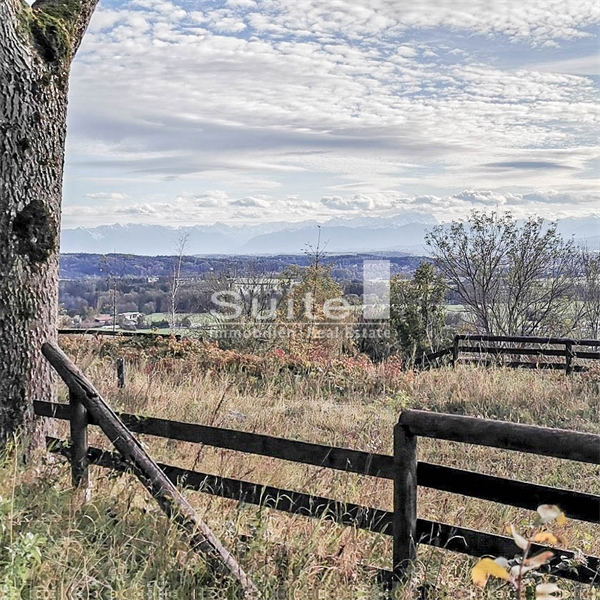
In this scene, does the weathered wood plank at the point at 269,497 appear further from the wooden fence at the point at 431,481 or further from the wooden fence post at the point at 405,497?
the wooden fence post at the point at 405,497

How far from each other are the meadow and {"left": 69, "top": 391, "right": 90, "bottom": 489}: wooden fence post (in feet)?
0.24

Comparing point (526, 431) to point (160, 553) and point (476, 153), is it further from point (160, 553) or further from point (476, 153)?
point (476, 153)

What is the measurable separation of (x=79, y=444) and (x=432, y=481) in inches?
95.0

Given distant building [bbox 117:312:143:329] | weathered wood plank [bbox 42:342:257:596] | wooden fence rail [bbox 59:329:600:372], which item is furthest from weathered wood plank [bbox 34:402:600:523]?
distant building [bbox 117:312:143:329]

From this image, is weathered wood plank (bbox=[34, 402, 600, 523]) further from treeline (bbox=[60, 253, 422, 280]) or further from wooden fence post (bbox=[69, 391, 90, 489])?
treeline (bbox=[60, 253, 422, 280])

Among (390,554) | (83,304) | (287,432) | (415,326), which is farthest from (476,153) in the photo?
(390,554)

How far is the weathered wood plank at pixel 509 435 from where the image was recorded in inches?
110

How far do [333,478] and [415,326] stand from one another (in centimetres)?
2041

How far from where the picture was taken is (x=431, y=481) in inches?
129

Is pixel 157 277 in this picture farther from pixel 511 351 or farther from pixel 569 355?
pixel 569 355

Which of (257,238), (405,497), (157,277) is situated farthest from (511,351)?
(257,238)

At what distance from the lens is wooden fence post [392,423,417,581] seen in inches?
128

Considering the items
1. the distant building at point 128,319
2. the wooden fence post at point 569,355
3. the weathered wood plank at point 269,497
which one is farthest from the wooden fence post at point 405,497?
the distant building at point 128,319

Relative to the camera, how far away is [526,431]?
2.92 metres
